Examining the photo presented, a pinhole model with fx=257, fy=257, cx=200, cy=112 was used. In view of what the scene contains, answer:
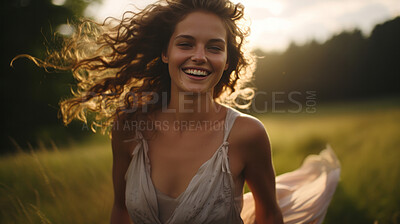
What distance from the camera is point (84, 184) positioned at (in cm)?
394

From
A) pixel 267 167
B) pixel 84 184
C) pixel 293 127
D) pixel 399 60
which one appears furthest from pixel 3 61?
pixel 399 60

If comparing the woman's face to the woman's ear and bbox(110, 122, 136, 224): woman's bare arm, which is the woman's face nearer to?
the woman's ear

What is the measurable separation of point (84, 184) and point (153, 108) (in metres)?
2.22

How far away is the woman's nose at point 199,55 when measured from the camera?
1.98 metres

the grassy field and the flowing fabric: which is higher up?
the flowing fabric

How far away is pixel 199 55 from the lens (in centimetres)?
199

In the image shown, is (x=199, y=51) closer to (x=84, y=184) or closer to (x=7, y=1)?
(x=84, y=184)

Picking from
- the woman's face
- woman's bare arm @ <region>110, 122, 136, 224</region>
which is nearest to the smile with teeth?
the woman's face

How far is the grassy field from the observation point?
303cm

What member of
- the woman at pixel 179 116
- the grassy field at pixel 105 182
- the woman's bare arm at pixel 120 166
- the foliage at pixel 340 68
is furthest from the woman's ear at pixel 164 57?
the foliage at pixel 340 68

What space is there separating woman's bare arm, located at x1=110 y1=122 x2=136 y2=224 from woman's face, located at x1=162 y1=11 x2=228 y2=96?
2.62 ft

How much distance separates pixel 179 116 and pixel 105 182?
2.35m

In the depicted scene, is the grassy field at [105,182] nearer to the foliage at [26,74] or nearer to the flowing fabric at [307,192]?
the flowing fabric at [307,192]

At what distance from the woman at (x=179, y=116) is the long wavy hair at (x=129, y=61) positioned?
0.01 meters
